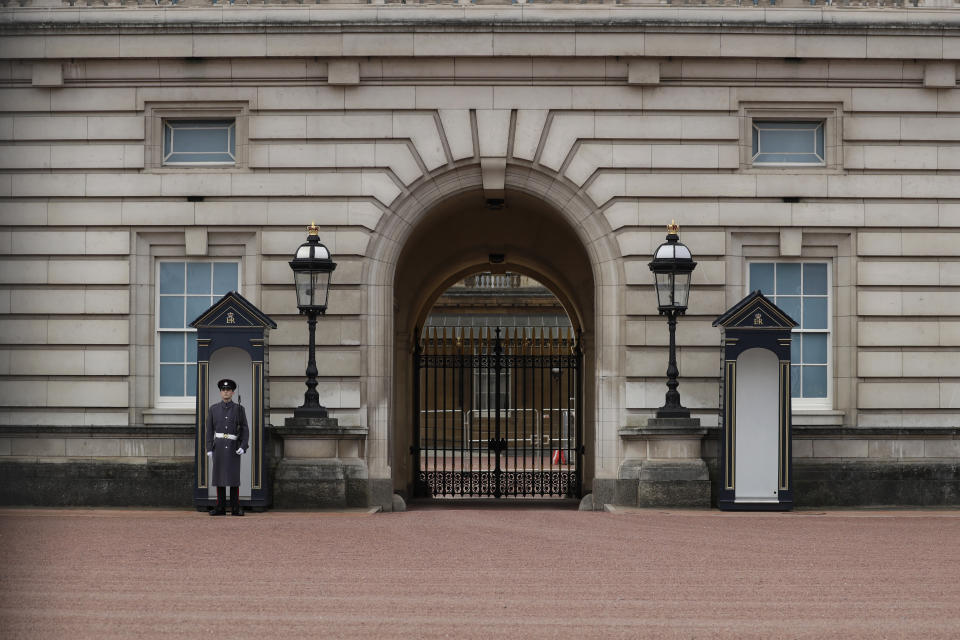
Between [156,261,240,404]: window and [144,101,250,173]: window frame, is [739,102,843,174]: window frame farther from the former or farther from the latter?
[156,261,240,404]: window

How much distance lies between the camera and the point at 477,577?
1009 centimetres

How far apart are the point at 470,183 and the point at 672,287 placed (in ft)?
9.11

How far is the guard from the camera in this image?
14812 millimetres


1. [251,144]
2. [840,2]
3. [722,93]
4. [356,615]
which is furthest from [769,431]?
[356,615]

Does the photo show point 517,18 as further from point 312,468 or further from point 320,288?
point 312,468

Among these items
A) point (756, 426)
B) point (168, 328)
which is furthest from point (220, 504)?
point (756, 426)

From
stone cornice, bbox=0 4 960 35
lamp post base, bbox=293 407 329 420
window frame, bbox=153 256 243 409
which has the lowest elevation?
lamp post base, bbox=293 407 329 420

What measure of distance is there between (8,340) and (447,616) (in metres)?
9.49

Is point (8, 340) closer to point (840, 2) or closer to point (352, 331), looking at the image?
point (352, 331)

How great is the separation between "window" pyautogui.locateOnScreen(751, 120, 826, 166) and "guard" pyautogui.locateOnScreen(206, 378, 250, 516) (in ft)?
22.4

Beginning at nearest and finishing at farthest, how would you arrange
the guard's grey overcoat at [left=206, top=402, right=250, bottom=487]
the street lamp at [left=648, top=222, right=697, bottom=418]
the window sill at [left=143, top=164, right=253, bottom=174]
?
the guard's grey overcoat at [left=206, top=402, right=250, bottom=487] → the street lamp at [left=648, top=222, right=697, bottom=418] → the window sill at [left=143, top=164, right=253, bottom=174]

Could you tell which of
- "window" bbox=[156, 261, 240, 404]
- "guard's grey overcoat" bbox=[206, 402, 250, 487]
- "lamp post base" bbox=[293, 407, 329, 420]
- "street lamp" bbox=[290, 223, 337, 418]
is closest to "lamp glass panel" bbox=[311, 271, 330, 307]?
"street lamp" bbox=[290, 223, 337, 418]

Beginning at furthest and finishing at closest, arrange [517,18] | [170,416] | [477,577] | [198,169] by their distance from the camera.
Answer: [198,169] → [170,416] → [517,18] → [477,577]

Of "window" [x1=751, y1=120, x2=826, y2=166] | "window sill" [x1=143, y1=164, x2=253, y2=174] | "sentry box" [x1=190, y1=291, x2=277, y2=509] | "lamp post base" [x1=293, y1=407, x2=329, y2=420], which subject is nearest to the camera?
"sentry box" [x1=190, y1=291, x2=277, y2=509]
